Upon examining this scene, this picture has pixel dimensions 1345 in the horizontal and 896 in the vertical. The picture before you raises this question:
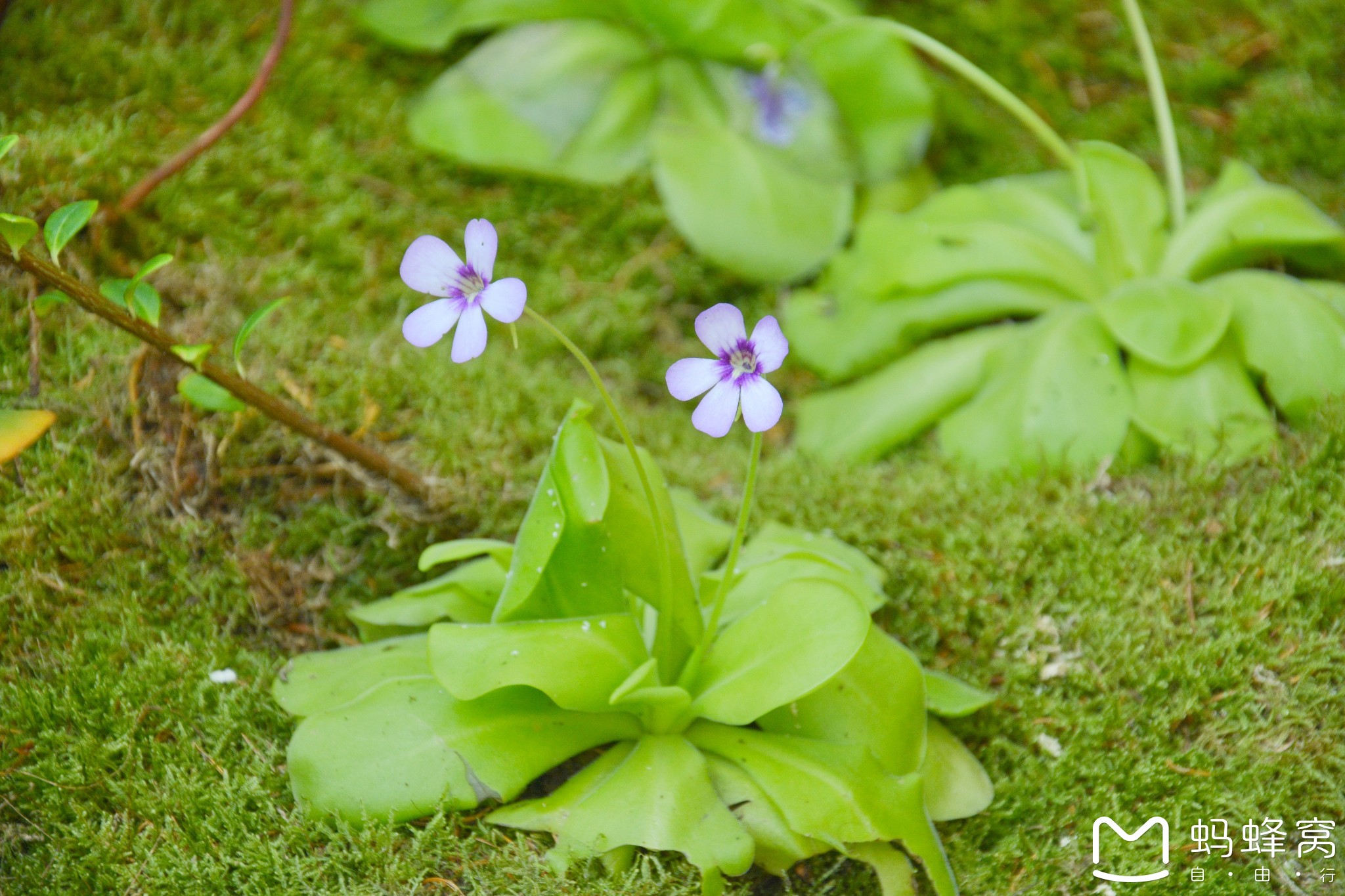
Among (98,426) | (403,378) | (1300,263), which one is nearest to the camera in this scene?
(98,426)

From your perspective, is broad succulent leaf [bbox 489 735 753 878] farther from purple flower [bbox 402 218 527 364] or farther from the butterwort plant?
purple flower [bbox 402 218 527 364]

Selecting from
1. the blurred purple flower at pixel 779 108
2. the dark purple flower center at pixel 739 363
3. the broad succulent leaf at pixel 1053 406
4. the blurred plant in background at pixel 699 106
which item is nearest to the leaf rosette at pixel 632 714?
the dark purple flower center at pixel 739 363

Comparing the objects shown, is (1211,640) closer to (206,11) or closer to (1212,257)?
(1212,257)

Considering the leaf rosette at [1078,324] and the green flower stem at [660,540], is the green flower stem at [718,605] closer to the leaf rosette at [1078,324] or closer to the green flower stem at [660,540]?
the green flower stem at [660,540]

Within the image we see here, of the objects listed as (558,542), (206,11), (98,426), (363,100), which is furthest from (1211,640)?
(206,11)

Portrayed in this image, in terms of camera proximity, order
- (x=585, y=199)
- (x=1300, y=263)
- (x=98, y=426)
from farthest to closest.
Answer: (x=585, y=199)
(x=1300, y=263)
(x=98, y=426)

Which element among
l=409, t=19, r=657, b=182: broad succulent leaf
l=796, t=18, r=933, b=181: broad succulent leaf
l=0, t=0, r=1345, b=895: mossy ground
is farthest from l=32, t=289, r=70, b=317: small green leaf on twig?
l=796, t=18, r=933, b=181: broad succulent leaf

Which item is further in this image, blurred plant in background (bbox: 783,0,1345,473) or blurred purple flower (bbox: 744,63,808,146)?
blurred purple flower (bbox: 744,63,808,146)
